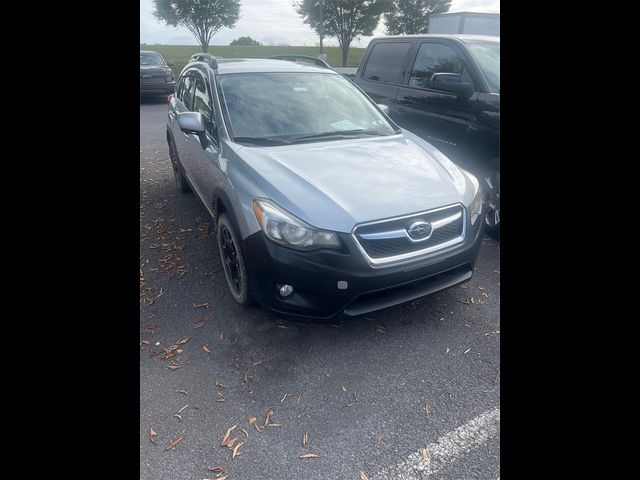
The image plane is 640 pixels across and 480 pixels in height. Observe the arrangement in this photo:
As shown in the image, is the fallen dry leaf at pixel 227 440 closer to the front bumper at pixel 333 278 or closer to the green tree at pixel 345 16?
the front bumper at pixel 333 278

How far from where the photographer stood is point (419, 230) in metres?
2.65

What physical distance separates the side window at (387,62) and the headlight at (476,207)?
2961mm

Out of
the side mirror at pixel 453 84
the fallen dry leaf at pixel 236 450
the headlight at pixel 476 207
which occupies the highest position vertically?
the side mirror at pixel 453 84

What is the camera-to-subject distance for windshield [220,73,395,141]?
11.6 feet

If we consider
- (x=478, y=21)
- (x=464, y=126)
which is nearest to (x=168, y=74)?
(x=478, y=21)

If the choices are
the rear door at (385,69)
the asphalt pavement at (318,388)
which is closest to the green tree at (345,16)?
the rear door at (385,69)

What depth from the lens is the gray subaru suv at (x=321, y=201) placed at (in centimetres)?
254

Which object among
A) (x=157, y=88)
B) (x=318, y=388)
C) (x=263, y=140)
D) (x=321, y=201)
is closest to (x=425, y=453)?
(x=318, y=388)

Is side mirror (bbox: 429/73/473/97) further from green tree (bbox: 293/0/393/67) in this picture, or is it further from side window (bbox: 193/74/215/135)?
green tree (bbox: 293/0/393/67)

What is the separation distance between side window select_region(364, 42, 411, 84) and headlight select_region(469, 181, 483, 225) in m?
2.96

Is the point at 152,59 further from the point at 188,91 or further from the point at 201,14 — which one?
the point at 201,14

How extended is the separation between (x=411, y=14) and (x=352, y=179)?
32994 mm

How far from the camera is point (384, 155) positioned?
332 centimetres
